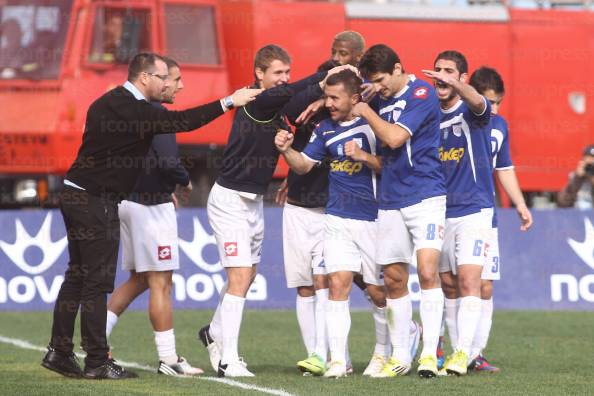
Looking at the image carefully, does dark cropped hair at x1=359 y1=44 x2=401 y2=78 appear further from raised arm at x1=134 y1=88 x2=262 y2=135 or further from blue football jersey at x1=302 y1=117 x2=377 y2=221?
raised arm at x1=134 y1=88 x2=262 y2=135

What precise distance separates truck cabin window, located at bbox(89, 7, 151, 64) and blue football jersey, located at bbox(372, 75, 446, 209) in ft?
29.2

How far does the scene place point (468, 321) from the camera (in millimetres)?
9469

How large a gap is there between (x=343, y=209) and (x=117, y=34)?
890 centimetres

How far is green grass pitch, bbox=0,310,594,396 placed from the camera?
8656mm

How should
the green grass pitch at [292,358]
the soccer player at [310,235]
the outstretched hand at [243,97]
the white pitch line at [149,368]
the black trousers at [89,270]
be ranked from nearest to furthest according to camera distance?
the white pitch line at [149,368]
the green grass pitch at [292,358]
the outstretched hand at [243,97]
the black trousers at [89,270]
the soccer player at [310,235]

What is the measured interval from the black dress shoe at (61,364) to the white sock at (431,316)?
244 centimetres

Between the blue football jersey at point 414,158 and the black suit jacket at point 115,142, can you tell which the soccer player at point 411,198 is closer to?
the blue football jersey at point 414,158

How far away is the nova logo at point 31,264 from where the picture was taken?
1521 centimetres

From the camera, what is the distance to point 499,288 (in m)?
15.9

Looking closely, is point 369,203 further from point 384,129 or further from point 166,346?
point 166,346

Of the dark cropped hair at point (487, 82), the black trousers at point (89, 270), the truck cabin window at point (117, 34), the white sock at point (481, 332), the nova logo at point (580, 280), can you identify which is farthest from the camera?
the truck cabin window at point (117, 34)

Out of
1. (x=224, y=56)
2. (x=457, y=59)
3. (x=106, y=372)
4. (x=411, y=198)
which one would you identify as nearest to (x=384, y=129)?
(x=411, y=198)

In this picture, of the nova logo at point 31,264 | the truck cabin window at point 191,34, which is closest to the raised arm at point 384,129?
the nova logo at point 31,264

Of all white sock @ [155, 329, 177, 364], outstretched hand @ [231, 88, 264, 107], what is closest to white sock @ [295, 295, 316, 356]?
white sock @ [155, 329, 177, 364]
